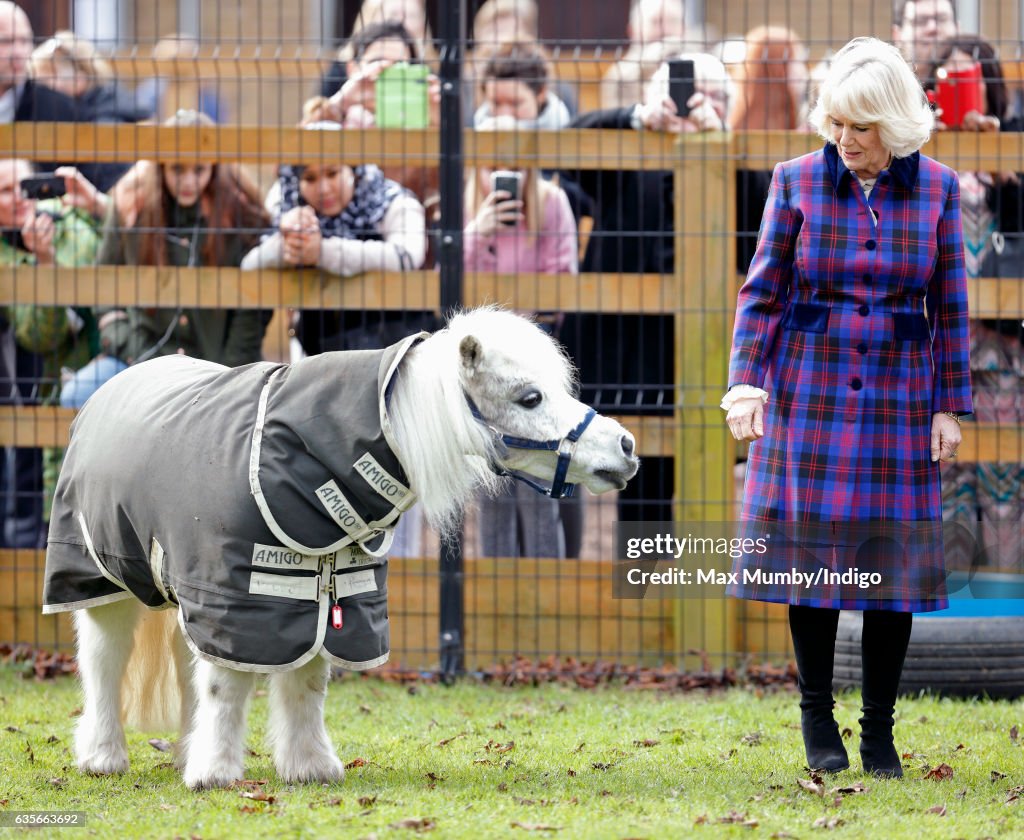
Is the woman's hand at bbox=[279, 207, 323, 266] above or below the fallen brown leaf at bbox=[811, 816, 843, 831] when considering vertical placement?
above

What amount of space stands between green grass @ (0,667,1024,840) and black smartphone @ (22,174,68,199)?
87.5 inches

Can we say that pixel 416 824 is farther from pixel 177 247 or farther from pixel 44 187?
pixel 44 187

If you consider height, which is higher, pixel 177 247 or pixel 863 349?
pixel 177 247

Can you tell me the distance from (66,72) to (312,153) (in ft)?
4.69

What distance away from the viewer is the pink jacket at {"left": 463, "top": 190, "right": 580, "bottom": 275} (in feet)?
21.3

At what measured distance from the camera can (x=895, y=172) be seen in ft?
13.5

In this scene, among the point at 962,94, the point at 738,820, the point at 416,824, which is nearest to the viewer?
the point at 416,824

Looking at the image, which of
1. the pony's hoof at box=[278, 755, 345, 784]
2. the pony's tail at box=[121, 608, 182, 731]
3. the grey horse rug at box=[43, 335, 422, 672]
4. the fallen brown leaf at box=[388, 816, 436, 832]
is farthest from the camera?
the pony's tail at box=[121, 608, 182, 731]

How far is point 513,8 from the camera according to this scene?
7242 millimetres

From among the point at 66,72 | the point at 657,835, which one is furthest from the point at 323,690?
the point at 66,72

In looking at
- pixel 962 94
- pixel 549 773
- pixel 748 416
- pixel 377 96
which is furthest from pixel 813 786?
pixel 377 96

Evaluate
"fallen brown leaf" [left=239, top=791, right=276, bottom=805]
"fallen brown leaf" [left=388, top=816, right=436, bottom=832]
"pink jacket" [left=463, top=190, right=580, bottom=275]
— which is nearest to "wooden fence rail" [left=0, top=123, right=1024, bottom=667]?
"pink jacket" [left=463, top=190, right=580, bottom=275]

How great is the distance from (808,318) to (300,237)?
291 centimetres

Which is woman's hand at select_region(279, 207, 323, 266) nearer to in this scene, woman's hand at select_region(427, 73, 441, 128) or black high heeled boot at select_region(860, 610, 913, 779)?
woman's hand at select_region(427, 73, 441, 128)
